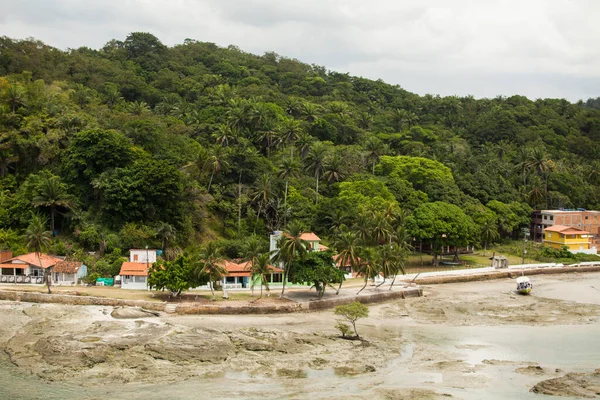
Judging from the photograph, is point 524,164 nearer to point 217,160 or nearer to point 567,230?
point 567,230

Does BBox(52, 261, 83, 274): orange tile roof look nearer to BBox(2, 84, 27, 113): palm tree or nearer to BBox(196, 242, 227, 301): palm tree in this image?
BBox(196, 242, 227, 301): palm tree

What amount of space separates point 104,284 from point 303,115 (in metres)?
55.8

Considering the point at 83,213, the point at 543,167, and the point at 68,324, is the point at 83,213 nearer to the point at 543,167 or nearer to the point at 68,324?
the point at 68,324

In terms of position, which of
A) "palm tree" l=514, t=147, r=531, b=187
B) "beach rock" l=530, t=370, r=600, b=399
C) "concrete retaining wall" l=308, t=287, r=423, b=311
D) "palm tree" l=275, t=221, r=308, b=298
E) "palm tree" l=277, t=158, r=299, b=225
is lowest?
"beach rock" l=530, t=370, r=600, b=399

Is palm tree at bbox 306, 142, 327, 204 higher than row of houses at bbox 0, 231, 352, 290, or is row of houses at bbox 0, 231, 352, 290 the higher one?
palm tree at bbox 306, 142, 327, 204

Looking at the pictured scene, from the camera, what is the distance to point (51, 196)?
56.8 meters

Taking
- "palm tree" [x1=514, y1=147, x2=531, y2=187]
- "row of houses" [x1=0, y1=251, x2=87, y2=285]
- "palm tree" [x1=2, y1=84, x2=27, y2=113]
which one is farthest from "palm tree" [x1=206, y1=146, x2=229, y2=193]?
"palm tree" [x1=514, y1=147, x2=531, y2=187]

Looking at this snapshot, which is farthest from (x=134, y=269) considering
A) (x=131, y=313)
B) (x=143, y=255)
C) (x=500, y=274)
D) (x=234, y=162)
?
(x=500, y=274)

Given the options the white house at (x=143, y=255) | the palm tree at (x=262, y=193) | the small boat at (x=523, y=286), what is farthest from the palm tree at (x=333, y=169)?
the white house at (x=143, y=255)

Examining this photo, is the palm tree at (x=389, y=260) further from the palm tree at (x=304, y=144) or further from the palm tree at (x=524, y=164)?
the palm tree at (x=524, y=164)

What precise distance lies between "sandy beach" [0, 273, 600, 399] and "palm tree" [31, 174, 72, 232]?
516 inches

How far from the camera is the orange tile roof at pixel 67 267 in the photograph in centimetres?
5147

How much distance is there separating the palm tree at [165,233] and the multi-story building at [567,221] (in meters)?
57.4

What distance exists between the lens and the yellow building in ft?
269
